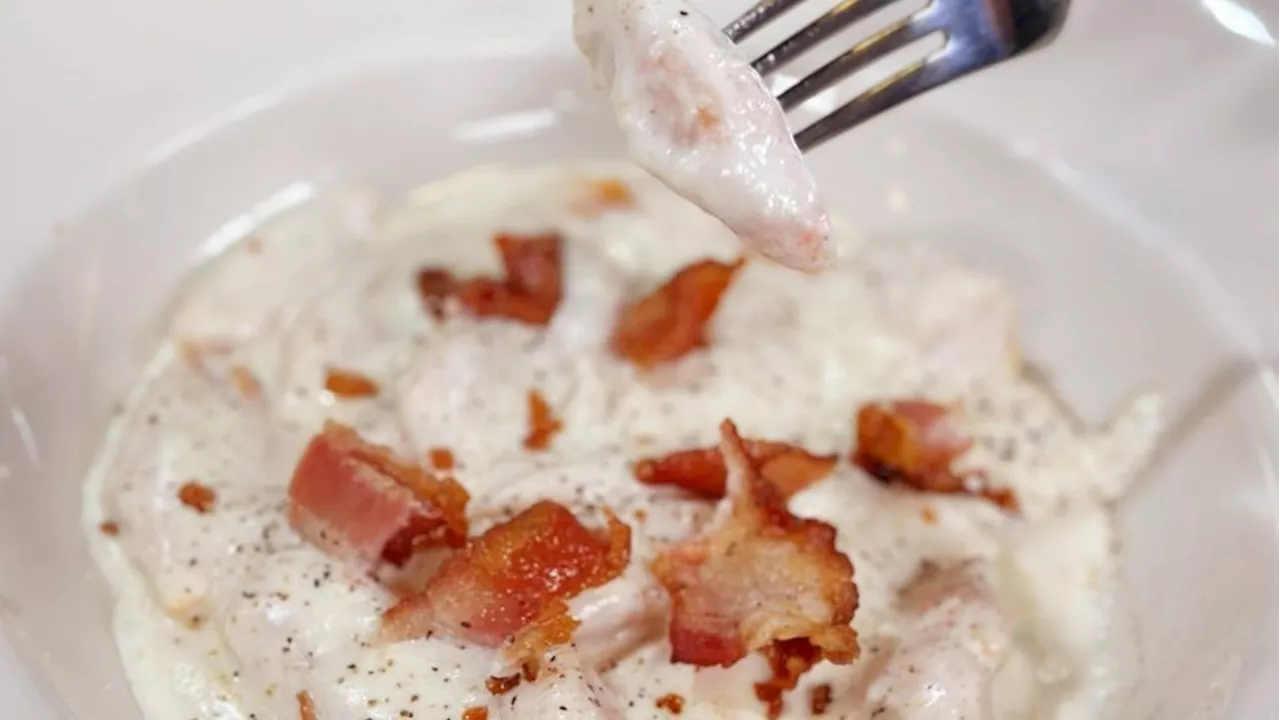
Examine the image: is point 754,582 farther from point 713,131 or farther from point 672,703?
point 713,131

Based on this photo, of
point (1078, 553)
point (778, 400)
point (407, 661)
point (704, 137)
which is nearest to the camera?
point (704, 137)

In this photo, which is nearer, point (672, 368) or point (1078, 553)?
point (1078, 553)

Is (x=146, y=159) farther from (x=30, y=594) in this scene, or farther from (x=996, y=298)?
(x=996, y=298)

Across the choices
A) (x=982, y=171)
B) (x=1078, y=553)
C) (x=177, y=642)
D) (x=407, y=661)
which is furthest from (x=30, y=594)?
(x=982, y=171)

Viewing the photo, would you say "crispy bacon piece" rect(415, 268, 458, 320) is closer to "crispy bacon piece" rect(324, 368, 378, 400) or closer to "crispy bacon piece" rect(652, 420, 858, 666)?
"crispy bacon piece" rect(324, 368, 378, 400)

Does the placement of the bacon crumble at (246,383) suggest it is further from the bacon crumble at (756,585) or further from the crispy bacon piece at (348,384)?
the bacon crumble at (756,585)

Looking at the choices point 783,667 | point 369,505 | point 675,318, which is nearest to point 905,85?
point 675,318
